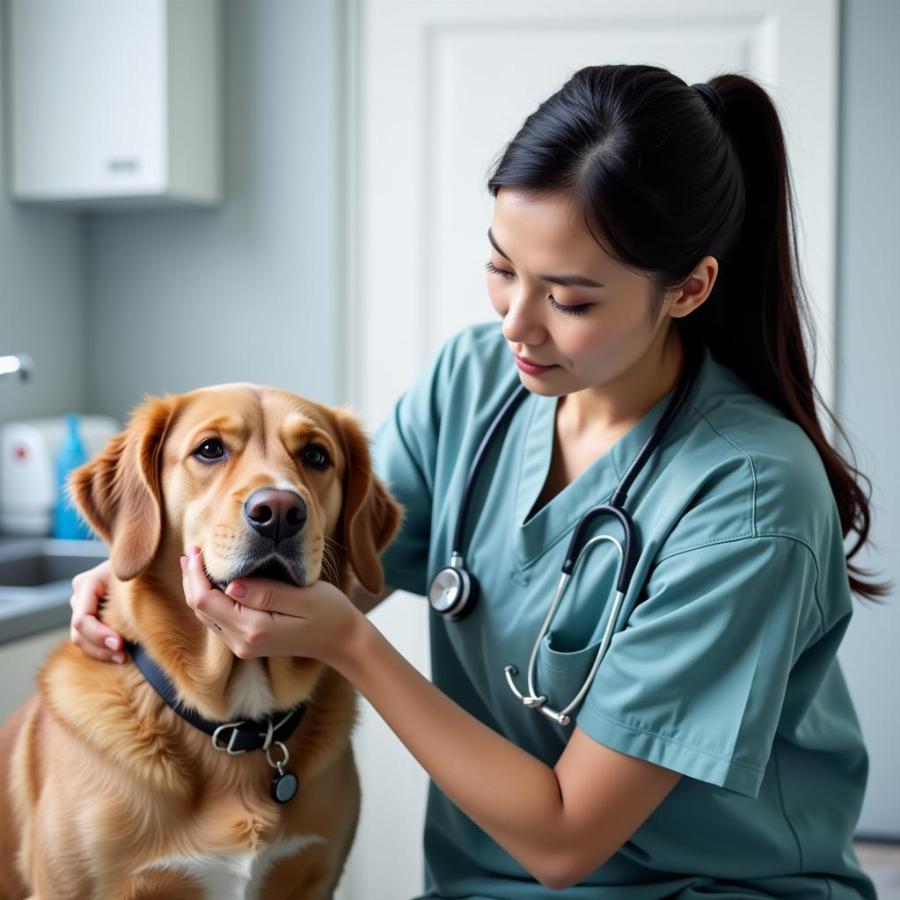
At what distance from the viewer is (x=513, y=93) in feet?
9.15

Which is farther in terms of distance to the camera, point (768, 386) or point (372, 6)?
point (372, 6)

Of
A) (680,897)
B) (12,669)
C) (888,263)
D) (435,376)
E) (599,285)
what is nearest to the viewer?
(599,285)

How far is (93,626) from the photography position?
1.32 metres

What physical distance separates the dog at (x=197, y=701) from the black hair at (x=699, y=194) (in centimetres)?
40

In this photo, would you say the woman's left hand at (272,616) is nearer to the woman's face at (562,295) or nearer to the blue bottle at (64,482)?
the woman's face at (562,295)

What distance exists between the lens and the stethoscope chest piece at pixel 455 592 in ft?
4.58

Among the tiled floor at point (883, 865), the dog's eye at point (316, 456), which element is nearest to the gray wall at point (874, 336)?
the tiled floor at point (883, 865)

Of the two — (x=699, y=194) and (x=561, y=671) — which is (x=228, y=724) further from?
(x=699, y=194)

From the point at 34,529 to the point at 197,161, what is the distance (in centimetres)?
95

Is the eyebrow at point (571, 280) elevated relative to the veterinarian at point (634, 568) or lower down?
elevated

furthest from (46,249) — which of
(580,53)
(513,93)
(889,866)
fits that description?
(889,866)

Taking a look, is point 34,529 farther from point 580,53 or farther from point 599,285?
point 599,285

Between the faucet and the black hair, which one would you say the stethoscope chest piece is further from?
the faucet

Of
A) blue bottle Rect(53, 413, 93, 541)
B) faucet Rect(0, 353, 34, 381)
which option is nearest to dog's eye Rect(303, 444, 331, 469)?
faucet Rect(0, 353, 34, 381)
